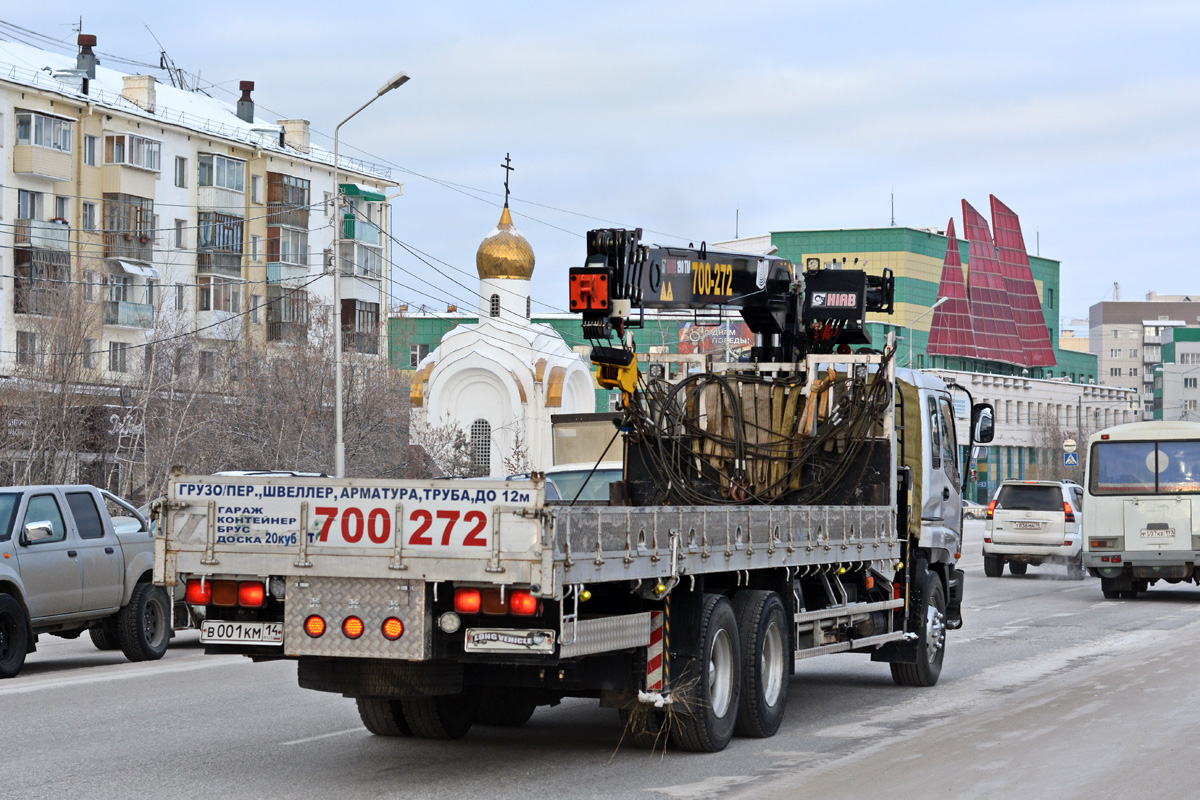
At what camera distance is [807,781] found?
918 cm

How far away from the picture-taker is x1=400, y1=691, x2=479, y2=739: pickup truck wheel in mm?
10492

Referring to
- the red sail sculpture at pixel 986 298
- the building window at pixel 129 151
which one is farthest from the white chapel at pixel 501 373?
the red sail sculpture at pixel 986 298

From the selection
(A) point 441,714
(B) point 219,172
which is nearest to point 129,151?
(B) point 219,172

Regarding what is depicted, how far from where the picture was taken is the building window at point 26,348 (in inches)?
1695

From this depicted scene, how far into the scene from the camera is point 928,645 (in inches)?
551

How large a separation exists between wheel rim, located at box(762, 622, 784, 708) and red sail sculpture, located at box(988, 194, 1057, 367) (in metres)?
109

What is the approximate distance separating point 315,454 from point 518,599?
35.8 metres

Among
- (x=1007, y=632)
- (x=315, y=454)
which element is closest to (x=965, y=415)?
(x=1007, y=632)

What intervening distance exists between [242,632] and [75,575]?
7.87m

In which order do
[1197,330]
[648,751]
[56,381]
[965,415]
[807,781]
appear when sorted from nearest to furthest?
[807,781] → [648,751] → [965,415] → [56,381] → [1197,330]

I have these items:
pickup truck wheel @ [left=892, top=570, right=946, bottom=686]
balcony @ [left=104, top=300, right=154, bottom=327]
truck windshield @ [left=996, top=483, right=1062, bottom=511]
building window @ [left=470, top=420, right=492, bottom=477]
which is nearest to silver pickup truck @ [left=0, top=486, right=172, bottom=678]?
pickup truck wheel @ [left=892, top=570, right=946, bottom=686]

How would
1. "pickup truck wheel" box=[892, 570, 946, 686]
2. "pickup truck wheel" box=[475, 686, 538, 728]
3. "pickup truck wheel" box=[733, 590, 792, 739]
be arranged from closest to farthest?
"pickup truck wheel" box=[733, 590, 792, 739], "pickup truck wheel" box=[475, 686, 538, 728], "pickup truck wheel" box=[892, 570, 946, 686]

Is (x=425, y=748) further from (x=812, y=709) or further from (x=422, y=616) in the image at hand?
(x=812, y=709)

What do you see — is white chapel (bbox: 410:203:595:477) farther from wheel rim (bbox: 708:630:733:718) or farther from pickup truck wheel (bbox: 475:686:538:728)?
wheel rim (bbox: 708:630:733:718)
